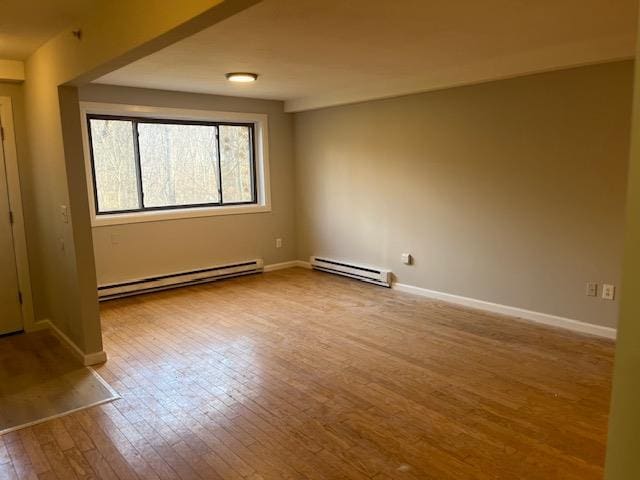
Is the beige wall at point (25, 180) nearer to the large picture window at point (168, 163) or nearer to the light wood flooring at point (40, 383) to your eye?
the light wood flooring at point (40, 383)

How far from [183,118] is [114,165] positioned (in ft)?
3.25

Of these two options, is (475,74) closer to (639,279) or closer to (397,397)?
(397,397)

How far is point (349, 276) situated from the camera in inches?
235

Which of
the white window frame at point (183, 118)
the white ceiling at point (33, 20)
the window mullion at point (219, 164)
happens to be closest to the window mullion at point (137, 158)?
the white window frame at point (183, 118)

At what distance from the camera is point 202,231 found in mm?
5805

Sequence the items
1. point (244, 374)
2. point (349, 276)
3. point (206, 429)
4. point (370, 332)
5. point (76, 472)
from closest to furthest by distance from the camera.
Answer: point (76, 472) < point (206, 429) < point (244, 374) < point (370, 332) < point (349, 276)

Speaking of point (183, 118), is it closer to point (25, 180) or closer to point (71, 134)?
point (25, 180)

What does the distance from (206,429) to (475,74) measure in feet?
11.9

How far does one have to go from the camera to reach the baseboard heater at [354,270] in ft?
18.0

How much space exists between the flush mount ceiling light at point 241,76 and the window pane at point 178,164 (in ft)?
4.70

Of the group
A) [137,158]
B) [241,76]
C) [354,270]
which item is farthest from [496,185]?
[137,158]

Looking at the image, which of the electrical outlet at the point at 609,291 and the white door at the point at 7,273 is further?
the white door at the point at 7,273

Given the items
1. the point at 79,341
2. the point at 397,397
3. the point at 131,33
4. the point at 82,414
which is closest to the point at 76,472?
the point at 82,414

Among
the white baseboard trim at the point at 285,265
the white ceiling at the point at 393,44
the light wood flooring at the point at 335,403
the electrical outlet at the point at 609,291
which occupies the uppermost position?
the white ceiling at the point at 393,44
